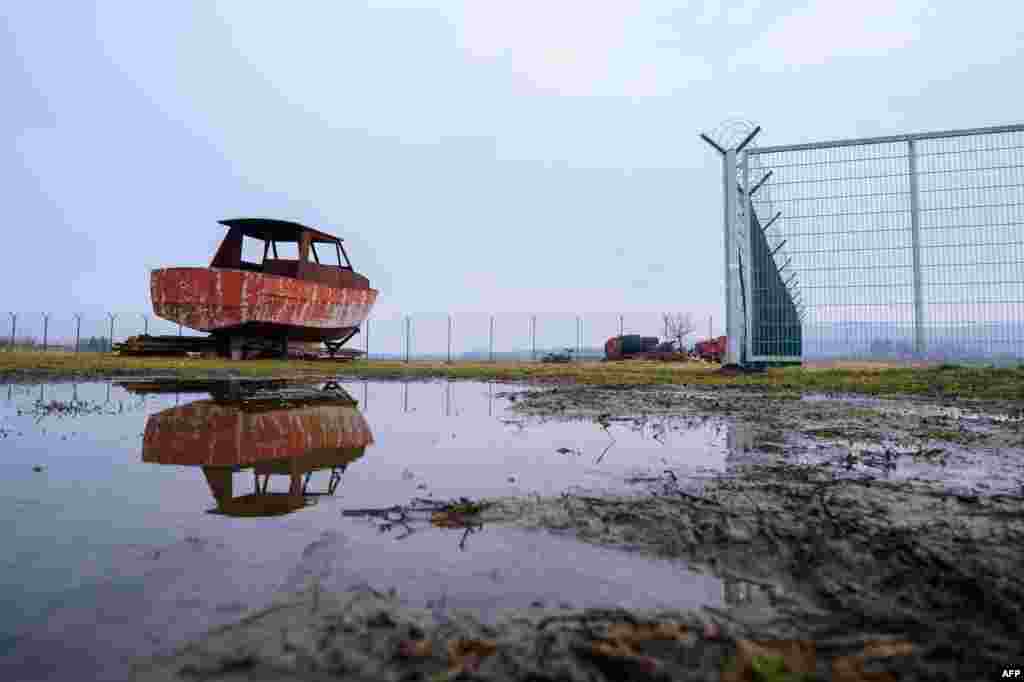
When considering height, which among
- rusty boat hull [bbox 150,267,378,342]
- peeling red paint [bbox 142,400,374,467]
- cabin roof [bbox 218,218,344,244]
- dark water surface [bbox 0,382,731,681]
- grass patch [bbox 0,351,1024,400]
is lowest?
dark water surface [bbox 0,382,731,681]

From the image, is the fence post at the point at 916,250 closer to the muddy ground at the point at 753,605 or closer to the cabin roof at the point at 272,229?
the muddy ground at the point at 753,605

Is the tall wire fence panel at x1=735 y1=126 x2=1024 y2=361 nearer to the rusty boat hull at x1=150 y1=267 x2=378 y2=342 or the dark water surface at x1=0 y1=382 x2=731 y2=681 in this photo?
the dark water surface at x1=0 y1=382 x2=731 y2=681

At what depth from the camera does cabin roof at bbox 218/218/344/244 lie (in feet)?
61.5

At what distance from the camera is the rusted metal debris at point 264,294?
55.9ft

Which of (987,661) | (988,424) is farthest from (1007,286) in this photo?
(987,661)

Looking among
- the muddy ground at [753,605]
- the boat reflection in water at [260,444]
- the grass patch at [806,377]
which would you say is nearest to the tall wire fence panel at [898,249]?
the grass patch at [806,377]

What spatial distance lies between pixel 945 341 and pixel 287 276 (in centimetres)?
1950

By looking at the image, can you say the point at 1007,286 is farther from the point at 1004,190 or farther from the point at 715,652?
the point at 715,652

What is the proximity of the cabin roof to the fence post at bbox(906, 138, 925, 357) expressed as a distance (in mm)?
18620

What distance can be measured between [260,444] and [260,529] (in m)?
1.95

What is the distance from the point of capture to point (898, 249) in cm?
967

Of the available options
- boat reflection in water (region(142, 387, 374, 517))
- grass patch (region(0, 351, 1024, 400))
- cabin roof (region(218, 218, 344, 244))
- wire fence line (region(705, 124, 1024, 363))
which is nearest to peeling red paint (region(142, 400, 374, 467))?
boat reflection in water (region(142, 387, 374, 517))

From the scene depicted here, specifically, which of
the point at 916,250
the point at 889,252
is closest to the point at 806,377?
the point at 889,252

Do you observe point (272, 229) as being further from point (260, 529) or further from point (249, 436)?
point (260, 529)
